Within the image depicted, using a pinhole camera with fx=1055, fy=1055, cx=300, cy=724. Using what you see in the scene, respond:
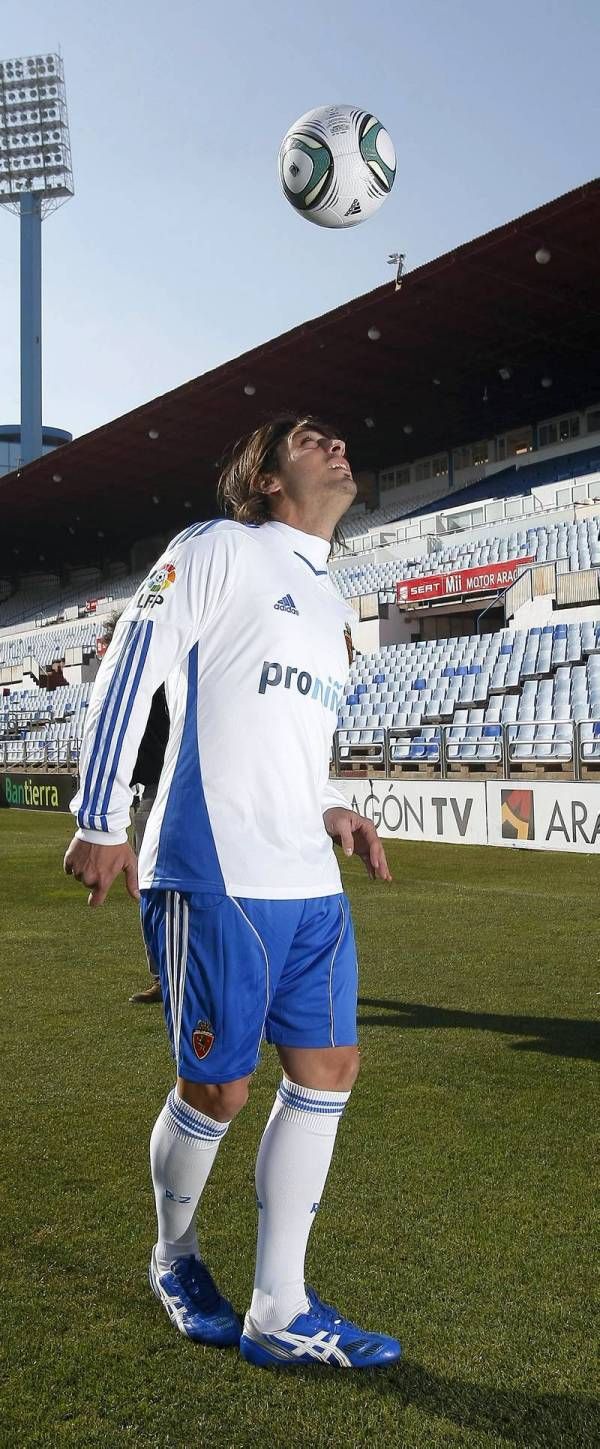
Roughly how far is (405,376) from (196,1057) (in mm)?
31873

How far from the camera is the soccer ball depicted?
10.1 meters

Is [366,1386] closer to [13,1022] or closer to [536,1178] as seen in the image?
[536,1178]

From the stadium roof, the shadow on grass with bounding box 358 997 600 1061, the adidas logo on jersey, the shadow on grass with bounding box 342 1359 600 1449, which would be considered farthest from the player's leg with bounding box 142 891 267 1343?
the stadium roof

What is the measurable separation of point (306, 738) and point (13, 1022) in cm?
329

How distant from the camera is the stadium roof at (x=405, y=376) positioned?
81.3ft

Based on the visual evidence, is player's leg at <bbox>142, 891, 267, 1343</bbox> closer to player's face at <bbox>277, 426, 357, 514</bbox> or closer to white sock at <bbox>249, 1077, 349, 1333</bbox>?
white sock at <bbox>249, 1077, 349, 1333</bbox>

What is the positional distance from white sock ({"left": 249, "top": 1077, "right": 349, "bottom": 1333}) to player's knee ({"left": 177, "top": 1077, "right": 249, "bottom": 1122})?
11 cm

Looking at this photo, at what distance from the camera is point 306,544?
233cm

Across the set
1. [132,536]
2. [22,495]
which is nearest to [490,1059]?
[22,495]

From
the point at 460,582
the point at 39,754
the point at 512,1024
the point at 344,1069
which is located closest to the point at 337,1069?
the point at 344,1069

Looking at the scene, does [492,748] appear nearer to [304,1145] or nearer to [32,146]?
[304,1145]

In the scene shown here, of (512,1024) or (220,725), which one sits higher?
(220,725)

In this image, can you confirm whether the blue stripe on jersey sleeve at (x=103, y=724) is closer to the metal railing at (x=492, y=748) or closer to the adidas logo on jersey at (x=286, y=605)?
the adidas logo on jersey at (x=286, y=605)

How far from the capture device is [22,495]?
43.6m
